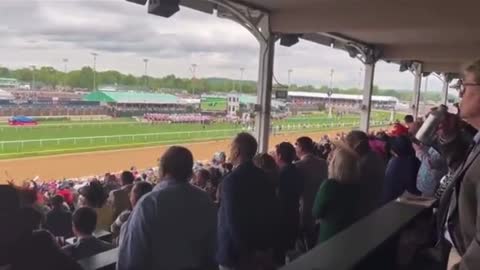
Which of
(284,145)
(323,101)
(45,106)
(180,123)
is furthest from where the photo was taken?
(323,101)

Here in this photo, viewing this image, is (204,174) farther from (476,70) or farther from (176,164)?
(476,70)

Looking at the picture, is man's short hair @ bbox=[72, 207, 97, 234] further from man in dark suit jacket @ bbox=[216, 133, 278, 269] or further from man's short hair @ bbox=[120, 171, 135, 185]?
man's short hair @ bbox=[120, 171, 135, 185]

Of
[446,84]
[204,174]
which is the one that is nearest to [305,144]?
[204,174]

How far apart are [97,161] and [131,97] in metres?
1.72

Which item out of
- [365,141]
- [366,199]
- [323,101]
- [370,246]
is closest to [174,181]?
[370,246]

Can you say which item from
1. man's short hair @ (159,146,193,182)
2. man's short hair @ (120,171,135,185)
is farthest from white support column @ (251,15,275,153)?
man's short hair @ (159,146,193,182)

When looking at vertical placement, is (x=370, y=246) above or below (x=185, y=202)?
below

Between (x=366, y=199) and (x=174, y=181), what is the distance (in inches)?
60.6

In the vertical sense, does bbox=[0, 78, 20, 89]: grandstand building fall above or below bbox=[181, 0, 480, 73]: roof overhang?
below

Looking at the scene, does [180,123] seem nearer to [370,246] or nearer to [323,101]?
[323,101]

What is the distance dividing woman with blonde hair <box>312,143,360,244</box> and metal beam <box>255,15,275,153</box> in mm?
3415

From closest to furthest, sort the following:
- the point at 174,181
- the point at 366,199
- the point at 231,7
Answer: the point at 174,181 → the point at 366,199 → the point at 231,7

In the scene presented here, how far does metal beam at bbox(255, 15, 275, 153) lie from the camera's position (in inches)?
252

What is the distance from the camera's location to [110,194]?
4223 mm
